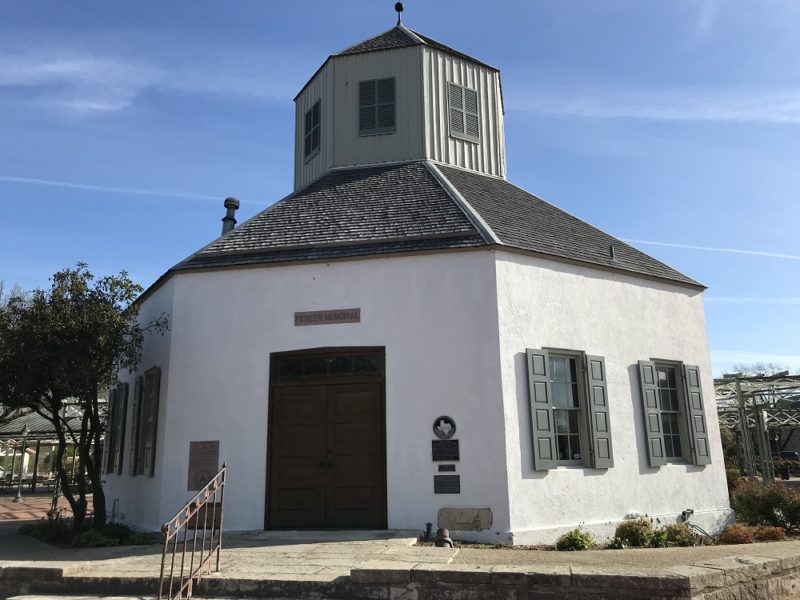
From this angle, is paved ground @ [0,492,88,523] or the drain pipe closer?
the drain pipe

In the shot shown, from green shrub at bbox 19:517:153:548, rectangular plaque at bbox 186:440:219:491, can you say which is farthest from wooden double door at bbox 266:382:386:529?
green shrub at bbox 19:517:153:548

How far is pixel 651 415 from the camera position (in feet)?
36.0

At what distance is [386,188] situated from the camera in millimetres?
12773

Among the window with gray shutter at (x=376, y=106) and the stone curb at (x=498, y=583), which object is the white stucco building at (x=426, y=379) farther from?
the stone curb at (x=498, y=583)

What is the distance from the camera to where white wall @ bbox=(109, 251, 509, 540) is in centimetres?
945

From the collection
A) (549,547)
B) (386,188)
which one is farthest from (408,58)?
(549,547)

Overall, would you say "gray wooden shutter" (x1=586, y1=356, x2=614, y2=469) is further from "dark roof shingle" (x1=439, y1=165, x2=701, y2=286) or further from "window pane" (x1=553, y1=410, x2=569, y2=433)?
"dark roof shingle" (x1=439, y1=165, x2=701, y2=286)

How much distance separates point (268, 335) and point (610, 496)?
6.11m

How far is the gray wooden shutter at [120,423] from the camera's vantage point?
511 inches

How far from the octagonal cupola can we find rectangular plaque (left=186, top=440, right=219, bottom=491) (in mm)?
7042

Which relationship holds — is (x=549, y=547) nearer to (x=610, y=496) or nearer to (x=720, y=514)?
(x=610, y=496)

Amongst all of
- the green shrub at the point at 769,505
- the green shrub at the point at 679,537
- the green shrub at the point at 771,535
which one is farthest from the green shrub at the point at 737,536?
the green shrub at the point at 769,505

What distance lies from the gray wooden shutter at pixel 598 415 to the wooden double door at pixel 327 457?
3382 mm

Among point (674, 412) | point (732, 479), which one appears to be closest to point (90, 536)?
point (674, 412)
